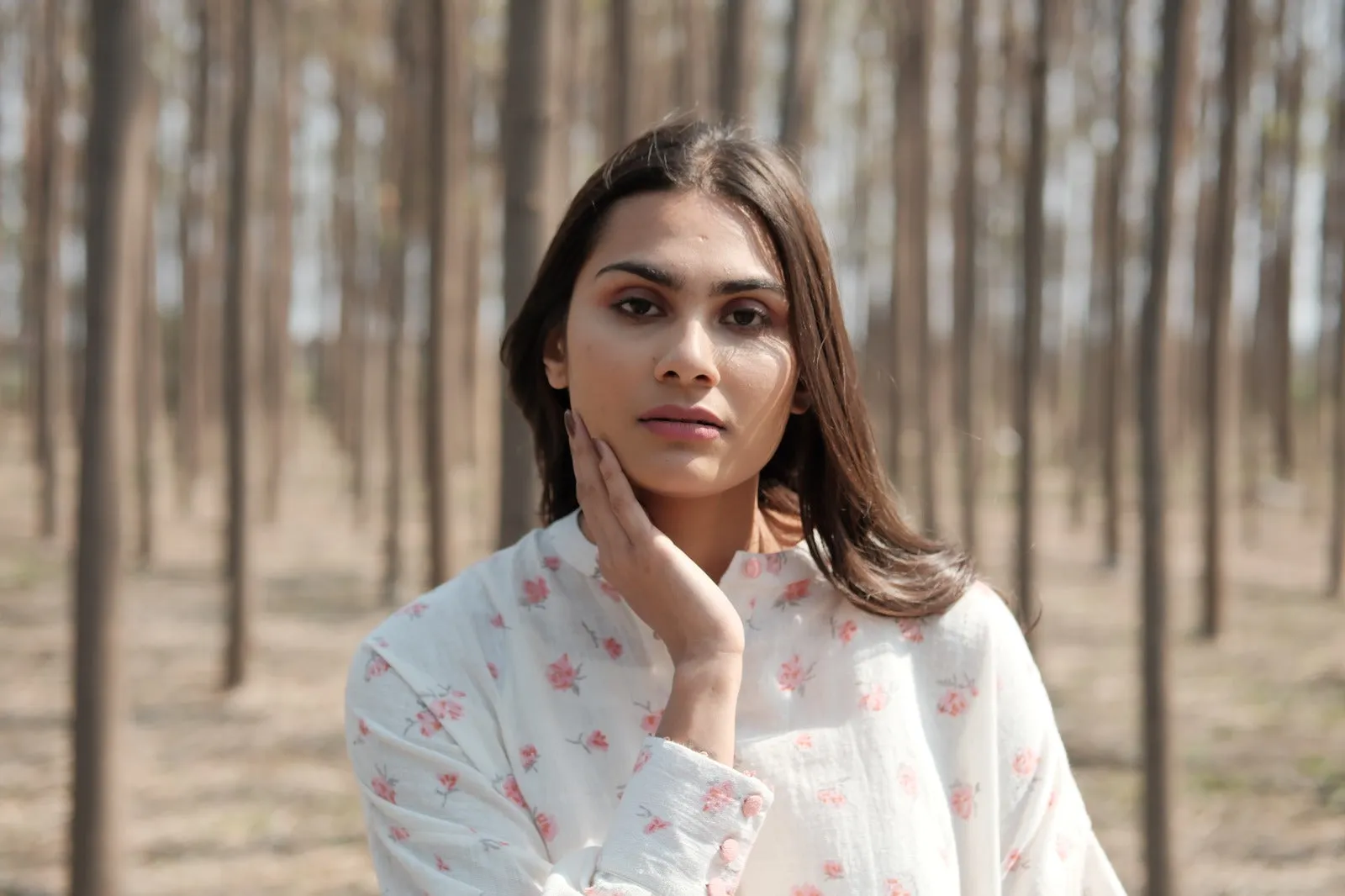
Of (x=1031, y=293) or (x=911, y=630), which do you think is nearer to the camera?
(x=911, y=630)

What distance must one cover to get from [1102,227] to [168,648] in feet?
36.6

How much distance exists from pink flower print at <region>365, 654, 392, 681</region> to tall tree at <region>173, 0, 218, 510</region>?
28.1 feet

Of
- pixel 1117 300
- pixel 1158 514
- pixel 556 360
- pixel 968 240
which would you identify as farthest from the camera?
pixel 1117 300

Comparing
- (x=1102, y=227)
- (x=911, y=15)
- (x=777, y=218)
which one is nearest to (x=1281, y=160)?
(x=1102, y=227)

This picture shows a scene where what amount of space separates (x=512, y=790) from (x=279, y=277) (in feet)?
41.2

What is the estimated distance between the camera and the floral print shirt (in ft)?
4.07

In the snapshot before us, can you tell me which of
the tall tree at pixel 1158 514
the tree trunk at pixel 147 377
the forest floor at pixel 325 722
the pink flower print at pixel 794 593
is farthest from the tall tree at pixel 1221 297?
the tree trunk at pixel 147 377

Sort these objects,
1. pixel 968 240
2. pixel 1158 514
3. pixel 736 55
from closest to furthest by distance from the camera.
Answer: pixel 1158 514
pixel 736 55
pixel 968 240

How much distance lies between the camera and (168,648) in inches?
340

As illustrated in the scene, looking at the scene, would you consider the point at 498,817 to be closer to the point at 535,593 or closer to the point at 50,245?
the point at 535,593

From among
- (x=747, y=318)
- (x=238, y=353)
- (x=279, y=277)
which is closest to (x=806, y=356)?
(x=747, y=318)

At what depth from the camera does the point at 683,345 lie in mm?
1328

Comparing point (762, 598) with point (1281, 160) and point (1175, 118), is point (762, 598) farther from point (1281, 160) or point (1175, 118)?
point (1281, 160)

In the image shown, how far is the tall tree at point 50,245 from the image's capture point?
10.7 m
